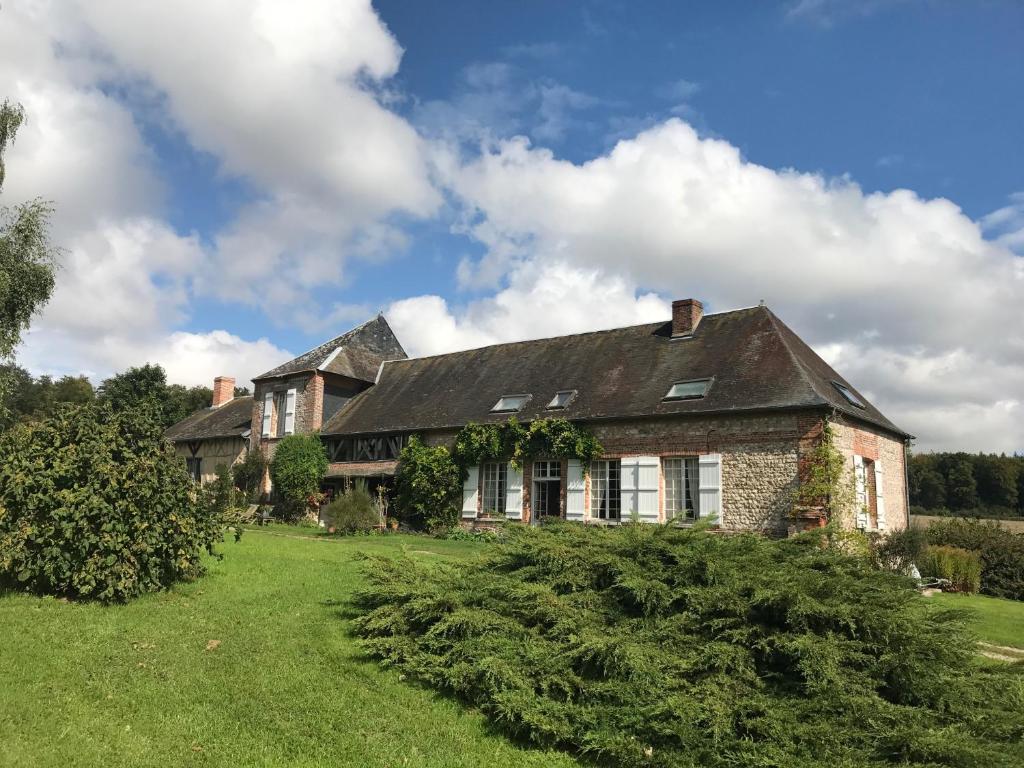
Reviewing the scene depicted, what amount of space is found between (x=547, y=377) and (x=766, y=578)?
14958mm

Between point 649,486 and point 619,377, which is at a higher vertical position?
point 619,377

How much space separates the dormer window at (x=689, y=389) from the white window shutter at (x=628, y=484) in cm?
176

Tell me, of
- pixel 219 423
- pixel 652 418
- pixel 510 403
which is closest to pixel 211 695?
pixel 652 418

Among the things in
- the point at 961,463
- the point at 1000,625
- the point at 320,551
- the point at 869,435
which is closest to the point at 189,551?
the point at 320,551

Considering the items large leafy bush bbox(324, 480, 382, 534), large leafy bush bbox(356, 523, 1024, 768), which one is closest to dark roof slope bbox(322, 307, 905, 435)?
large leafy bush bbox(324, 480, 382, 534)

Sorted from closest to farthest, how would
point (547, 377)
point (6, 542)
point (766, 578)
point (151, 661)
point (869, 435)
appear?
1. point (766, 578)
2. point (151, 661)
3. point (6, 542)
4. point (869, 435)
5. point (547, 377)

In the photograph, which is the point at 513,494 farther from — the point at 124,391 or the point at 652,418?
the point at 124,391

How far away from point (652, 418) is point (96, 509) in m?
11.9

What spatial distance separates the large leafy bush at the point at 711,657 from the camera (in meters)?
4.33

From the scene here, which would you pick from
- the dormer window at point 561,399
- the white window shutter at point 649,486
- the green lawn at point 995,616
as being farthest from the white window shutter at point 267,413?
the green lawn at point 995,616

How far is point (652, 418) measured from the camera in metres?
16.6

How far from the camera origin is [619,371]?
18922mm

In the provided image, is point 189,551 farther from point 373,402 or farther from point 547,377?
point 373,402

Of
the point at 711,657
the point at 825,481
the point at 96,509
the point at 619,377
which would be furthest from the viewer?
the point at 619,377
